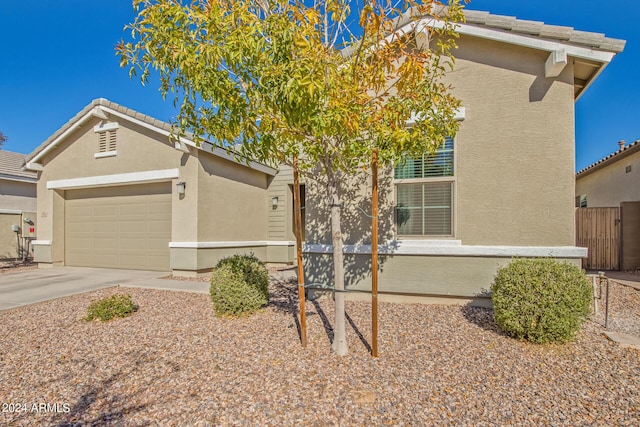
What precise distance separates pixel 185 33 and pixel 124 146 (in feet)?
27.0

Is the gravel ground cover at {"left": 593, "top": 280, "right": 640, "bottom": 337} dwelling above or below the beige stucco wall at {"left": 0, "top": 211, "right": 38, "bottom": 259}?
below

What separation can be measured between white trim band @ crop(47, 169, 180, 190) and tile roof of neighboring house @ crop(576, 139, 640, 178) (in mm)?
13342

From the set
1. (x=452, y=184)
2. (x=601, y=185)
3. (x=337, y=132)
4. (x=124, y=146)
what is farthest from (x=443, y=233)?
(x=601, y=185)

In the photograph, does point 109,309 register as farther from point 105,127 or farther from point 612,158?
point 612,158

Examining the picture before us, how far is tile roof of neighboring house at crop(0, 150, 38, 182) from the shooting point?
1415 centimetres

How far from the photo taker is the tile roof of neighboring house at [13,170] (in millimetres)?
14148

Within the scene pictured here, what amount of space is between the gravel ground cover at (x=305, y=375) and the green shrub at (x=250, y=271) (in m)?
0.56

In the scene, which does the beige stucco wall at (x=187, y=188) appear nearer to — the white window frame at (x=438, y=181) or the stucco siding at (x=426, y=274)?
the stucco siding at (x=426, y=274)

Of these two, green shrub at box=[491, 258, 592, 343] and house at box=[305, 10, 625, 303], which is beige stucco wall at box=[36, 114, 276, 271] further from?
green shrub at box=[491, 258, 592, 343]

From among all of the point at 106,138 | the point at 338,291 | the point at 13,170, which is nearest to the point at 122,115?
the point at 106,138

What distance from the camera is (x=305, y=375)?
3498 mm

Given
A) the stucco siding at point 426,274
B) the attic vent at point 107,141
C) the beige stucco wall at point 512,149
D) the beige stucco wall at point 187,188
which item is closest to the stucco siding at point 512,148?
the beige stucco wall at point 512,149

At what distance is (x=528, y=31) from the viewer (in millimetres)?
5434

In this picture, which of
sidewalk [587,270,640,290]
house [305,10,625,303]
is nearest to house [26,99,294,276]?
house [305,10,625,303]
